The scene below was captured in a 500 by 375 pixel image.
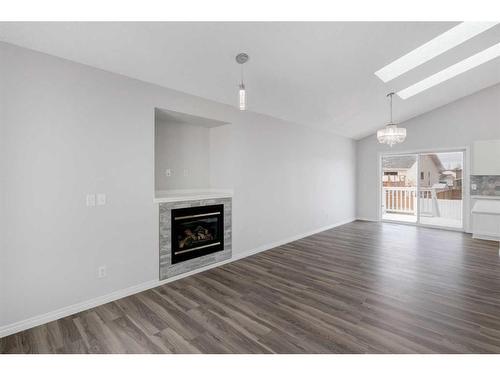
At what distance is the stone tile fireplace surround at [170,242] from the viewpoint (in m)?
3.32

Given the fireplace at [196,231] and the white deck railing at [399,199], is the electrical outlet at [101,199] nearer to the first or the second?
the fireplace at [196,231]

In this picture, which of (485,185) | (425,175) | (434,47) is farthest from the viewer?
(425,175)

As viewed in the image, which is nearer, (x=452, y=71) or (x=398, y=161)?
(x=452, y=71)

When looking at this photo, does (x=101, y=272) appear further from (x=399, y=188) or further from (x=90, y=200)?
(x=399, y=188)

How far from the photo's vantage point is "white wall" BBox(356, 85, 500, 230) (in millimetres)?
5690

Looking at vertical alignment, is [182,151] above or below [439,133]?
below

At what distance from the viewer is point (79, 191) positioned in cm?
260

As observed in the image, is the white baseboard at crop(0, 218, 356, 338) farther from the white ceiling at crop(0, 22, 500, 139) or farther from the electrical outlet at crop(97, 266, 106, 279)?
the white ceiling at crop(0, 22, 500, 139)

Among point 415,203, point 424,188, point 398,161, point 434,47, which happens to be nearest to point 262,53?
point 434,47

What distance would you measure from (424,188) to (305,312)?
19.9 feet

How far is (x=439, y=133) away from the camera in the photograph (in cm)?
636

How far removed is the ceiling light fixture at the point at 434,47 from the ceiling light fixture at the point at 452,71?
892mm
